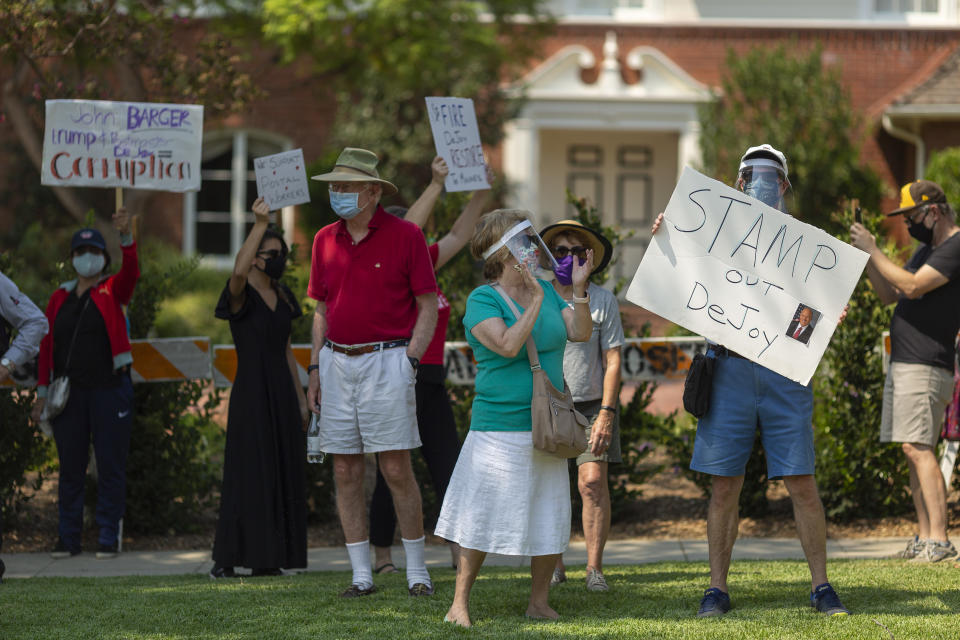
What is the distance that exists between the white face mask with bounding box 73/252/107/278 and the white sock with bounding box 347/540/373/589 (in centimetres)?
263

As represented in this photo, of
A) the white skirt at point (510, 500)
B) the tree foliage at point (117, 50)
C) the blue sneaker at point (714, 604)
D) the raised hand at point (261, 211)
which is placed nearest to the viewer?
the white skirt at point (510, 500)

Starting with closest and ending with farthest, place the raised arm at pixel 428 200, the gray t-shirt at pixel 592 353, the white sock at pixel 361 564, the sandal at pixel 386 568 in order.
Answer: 1. the white sock at pixel 361 564
2. the gray t-shirt at pixel 592 353
3. the raised arm at pixel 428 200
4. the sandal at pixel 386 568

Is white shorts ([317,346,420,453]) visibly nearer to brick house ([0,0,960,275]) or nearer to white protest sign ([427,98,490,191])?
white protest sign ([427,98,490,191])

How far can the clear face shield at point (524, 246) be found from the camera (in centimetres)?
497

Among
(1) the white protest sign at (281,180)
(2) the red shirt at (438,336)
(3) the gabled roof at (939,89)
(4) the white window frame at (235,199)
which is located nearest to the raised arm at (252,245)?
(1) the white protest sign at (281,180)

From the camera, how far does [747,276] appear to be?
5.27 metres

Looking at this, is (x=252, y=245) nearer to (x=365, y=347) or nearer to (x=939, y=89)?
(x=365, y=347)

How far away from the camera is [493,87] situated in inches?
709

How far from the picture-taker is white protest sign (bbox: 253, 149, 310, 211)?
6676 mm

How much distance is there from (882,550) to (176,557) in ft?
14.1

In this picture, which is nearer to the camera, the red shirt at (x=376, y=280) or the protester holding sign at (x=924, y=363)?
the red shirt at (x=376, y=280)

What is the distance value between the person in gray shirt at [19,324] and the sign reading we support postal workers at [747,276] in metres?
3.19

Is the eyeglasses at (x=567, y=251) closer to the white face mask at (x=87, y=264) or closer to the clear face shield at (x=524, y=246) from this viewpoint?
the clear face shield at (x=524, y=246)

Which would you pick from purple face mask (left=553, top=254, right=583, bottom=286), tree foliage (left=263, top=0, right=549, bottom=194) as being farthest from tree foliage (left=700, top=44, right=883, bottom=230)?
purple face mask (left=553, top=254, right=583, bottom=286)
